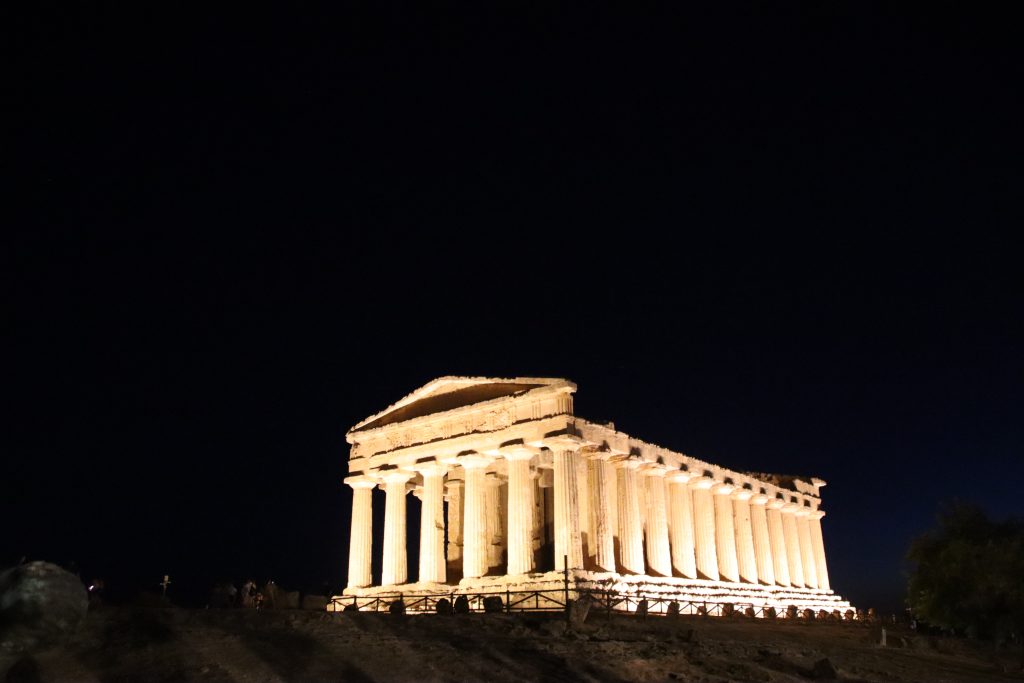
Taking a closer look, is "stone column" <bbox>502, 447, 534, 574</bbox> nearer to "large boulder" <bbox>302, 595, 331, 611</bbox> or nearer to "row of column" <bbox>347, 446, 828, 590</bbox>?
"row of column" <bbox>347, 446, 828, 590</bbox>

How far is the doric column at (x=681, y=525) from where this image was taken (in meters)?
43.5

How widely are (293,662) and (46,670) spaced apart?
4.67 metres

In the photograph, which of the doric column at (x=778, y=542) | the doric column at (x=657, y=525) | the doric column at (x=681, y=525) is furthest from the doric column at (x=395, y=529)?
the doric column at (x=778, y=542)

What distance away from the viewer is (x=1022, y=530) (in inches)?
1521

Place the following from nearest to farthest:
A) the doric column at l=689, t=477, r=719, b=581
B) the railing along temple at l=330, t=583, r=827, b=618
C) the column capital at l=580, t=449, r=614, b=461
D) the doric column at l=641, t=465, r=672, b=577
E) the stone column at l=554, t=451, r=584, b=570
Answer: the railing along temple at l=330, t=583, r=827, b=618 < the stone column at l=554, t=451, r=584, b=570 < the column capital at l=580, t=449, r=614, b=461 < the doric column at l=641, t=465, r=672, b=577 < the doric column at l=689, t=477, r=719, b=581

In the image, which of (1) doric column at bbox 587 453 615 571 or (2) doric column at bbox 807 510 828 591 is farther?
(2) doric column at bbox 807 510 828 591

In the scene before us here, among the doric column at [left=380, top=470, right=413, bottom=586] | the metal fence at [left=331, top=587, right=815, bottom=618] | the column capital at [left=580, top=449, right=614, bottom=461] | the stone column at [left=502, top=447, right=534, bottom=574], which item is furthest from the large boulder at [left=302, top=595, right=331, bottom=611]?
the column capital at [left=580, top=449, right=614, bottom=461]

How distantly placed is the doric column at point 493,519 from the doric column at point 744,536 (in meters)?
13.3

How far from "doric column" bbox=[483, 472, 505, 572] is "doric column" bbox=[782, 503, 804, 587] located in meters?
19.5

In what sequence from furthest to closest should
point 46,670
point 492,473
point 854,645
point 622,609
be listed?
point 492,473, point 622,609, point 854,645, point 46,670

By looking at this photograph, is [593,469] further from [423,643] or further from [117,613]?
[117,613]

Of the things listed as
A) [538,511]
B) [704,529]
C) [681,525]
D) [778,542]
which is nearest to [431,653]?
[538,511]

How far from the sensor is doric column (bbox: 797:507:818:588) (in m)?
57.2

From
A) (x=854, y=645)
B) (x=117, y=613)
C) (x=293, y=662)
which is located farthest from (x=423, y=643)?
(x=854, y=645)
